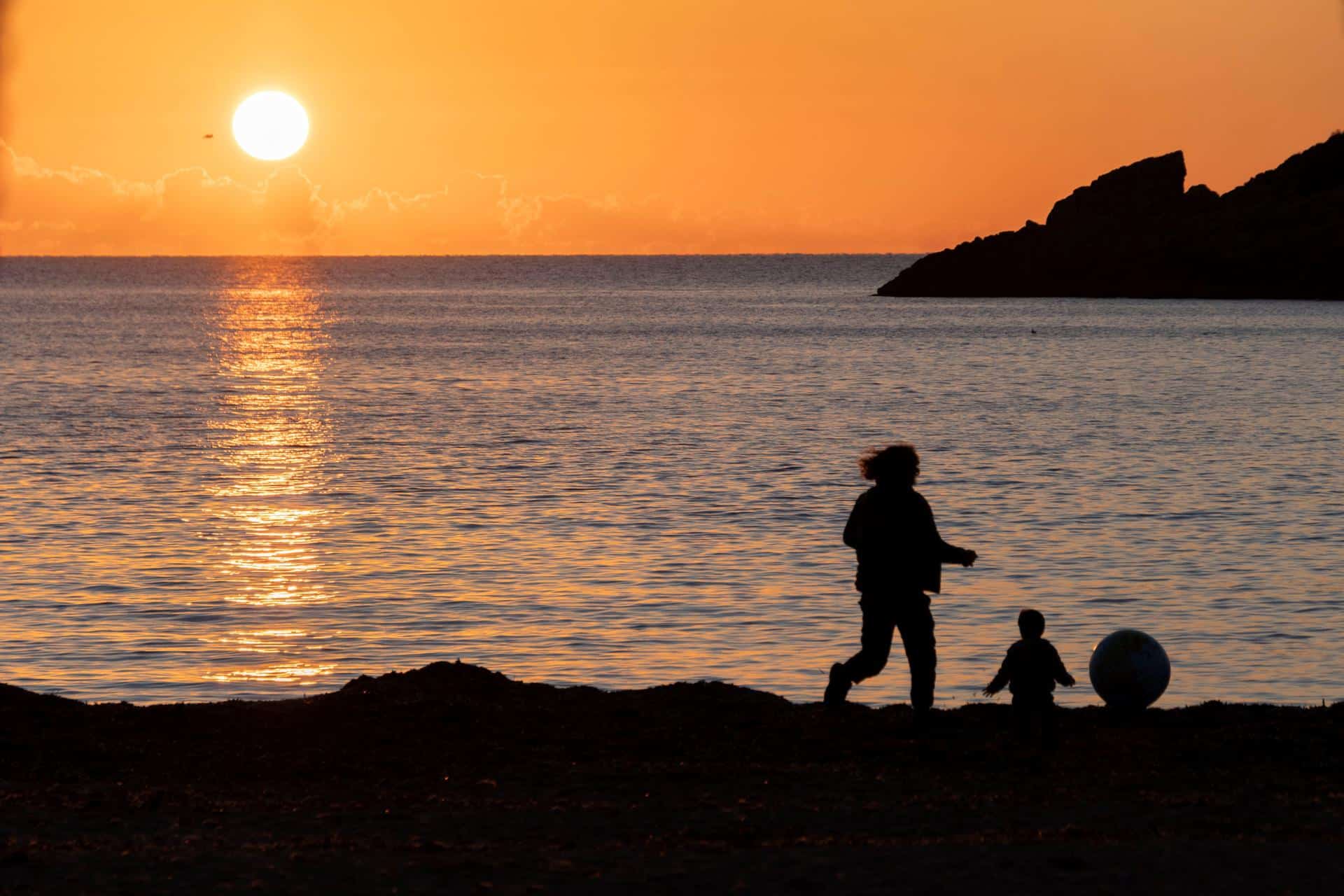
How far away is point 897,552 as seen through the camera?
9.52m

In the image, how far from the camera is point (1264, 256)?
14025 centimetres

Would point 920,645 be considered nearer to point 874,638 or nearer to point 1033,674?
point 874,638

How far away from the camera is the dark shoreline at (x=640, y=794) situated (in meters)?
7.05

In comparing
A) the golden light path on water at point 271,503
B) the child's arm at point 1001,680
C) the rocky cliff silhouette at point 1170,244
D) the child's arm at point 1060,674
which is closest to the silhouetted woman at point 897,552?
the child's arm at point 1001,680

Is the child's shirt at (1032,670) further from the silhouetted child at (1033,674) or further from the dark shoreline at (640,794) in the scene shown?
the dark shoreline at (640,794)

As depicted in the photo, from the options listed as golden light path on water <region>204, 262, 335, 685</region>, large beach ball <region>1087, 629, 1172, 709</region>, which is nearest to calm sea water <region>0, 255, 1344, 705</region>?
golden light path on water <region>204, 262, 335, 685</region>

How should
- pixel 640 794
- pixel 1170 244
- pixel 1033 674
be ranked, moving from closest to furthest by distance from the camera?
pixel 640 794 → pixel 1033 674 → pixel 1170 244

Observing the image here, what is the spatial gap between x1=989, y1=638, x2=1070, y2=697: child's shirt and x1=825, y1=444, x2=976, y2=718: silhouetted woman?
446mm

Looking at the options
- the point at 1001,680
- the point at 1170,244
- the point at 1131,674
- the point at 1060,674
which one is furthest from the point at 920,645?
the point at 1170,244

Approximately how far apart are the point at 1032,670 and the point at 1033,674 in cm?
2

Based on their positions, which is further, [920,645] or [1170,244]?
[1170,244]

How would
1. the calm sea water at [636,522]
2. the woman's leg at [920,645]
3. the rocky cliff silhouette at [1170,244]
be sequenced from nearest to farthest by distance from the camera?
the woman's leg at [920,645]
the calm sea water at [636,522]
the rocky cliff silhouette at [1170,244]

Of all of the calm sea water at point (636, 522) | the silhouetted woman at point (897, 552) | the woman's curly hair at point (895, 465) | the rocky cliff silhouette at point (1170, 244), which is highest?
the rocky cliff silhouette at point (1170, 244)

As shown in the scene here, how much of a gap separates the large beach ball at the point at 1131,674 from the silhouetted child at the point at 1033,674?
106cm
